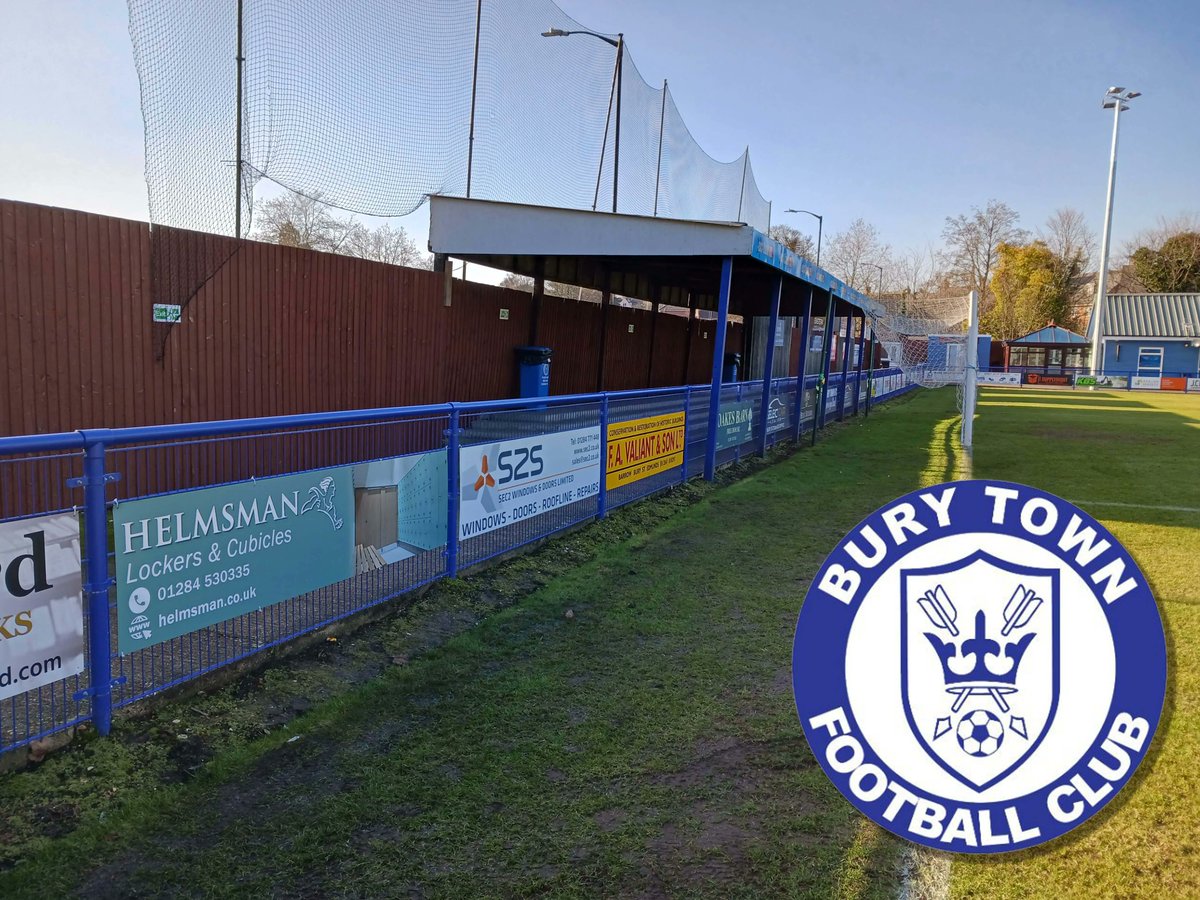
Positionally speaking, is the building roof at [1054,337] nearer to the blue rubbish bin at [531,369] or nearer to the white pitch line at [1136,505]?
the white pitch line at [1136,505]

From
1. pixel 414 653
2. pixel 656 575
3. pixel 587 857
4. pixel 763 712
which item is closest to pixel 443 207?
pixel 656 575

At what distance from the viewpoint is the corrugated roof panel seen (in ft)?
154

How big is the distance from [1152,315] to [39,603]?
192 feet

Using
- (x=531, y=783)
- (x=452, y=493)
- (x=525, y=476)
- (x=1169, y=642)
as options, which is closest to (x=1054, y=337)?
(x=525, y=476)

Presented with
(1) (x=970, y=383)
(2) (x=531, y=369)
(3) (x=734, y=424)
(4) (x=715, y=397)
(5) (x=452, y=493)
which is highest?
(1) (x=970, y=383)

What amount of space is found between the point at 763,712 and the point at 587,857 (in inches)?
59.2

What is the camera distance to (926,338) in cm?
3694

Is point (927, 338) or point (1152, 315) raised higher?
point (1152, 315)

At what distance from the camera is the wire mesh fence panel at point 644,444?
8.55 meters

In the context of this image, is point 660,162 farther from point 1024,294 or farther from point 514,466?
point 1024,294

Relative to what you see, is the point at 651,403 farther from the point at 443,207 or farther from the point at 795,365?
the point at 795,365

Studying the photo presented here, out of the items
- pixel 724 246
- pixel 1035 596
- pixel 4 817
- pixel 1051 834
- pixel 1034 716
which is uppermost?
pixel 724 246

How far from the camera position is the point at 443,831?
301 cm

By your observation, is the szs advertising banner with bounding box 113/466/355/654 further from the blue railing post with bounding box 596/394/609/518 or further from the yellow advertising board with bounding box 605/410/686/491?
the yellow advertising board with bounding box 605/410/686/491
